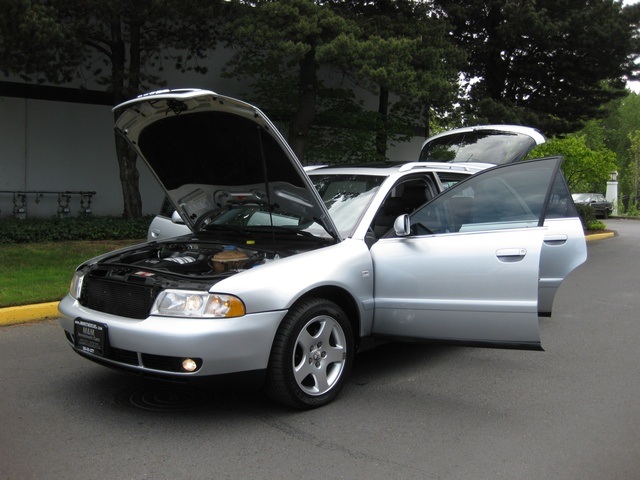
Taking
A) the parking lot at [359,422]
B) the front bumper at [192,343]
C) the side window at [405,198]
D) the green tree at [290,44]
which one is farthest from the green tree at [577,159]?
the front bumper at [192,343]

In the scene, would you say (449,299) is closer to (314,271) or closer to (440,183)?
(314,271)

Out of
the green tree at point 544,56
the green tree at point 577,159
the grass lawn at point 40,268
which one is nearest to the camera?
the grass lawn at point 40,268

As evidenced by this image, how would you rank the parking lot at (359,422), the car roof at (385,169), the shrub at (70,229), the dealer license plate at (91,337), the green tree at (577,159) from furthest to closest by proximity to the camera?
1. the green tree at (577,159)
2. the shrub at (70,229)
3. the car roof at (385,169)
4. the dealer license plate at (91,337)
5. the parking lot at (359,422)

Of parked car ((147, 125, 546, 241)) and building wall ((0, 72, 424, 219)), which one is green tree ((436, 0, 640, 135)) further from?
building wall ((0, 72, 424, 219))

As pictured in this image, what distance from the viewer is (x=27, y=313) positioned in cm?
668

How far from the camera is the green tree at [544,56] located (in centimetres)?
1741

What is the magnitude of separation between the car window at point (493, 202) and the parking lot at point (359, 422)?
4.21 ft

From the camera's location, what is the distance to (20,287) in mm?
7605

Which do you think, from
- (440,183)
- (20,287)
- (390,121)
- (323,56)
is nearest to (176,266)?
(440,183)

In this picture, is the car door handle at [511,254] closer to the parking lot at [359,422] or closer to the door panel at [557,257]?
the parking lot at [359,422]

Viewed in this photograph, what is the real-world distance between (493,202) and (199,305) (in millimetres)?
2640

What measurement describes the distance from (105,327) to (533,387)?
3.30 m

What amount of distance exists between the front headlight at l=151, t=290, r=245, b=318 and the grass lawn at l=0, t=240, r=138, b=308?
3835mm

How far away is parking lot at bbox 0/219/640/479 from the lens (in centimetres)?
344
